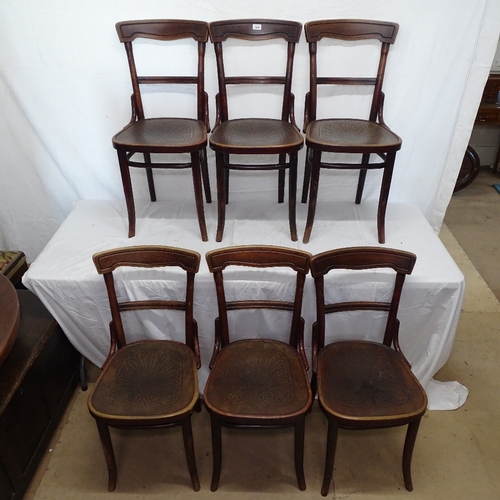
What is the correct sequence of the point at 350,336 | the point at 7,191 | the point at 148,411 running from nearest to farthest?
the point at 148,411
the point at 350,336
the point at 7,191

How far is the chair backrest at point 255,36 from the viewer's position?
1844 millimetres

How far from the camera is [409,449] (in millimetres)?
1459

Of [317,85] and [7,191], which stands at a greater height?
[317,85]

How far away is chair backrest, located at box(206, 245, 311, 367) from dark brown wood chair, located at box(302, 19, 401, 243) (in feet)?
1.36

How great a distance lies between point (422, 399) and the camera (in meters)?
1.37

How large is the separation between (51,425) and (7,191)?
4.49ft

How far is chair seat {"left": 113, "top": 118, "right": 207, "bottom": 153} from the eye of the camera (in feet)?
5.60

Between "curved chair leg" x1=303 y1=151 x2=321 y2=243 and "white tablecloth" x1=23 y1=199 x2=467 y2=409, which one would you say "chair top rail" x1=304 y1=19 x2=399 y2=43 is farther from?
"white tablecloth" x1=23 y1=199 x2=467 y2=409

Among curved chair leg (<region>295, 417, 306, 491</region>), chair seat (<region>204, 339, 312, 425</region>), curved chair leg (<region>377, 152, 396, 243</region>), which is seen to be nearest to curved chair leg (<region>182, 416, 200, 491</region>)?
chair seat (<region>204, 339, 312, 425</region>)

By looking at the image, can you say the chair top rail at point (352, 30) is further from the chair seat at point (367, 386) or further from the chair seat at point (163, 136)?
the chair seat at point (367, 386)

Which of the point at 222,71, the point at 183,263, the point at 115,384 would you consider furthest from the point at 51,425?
the point at 222,71

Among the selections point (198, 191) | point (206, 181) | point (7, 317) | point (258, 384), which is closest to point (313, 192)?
point (198, 191)

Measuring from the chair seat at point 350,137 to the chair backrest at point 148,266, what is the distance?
71cm

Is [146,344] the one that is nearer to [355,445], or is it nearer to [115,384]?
[115,384]
